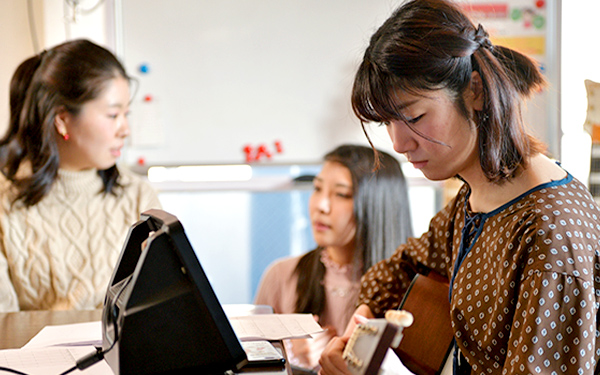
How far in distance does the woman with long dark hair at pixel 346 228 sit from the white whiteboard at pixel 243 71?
69 cm

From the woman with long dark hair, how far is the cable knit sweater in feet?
1.93

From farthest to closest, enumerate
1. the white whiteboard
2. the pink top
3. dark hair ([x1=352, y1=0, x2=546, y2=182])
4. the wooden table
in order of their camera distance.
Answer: the white whiteboard
the pink top
the wooden table
dark hair ([x1=352, y1=0, x2=546, y2=182])

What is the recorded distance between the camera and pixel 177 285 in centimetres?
78

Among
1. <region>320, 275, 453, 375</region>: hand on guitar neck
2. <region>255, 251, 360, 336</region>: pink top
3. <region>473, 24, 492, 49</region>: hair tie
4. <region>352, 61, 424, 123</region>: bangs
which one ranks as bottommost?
<region>255, 251, 360, 336</region>: pink top

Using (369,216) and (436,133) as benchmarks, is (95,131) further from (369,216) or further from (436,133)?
(436,133)

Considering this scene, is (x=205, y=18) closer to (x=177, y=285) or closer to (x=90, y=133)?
(x=90, y=133)

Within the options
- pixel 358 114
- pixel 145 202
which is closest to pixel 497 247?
pixel 358 114

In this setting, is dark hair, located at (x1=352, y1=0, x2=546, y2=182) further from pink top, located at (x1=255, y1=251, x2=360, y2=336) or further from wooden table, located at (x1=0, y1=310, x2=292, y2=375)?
pink top, located at (x1=255, y1=251, x2=360, y2=336)

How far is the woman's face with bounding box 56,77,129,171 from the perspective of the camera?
1.83m

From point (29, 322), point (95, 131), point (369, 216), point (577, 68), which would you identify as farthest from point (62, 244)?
point (577, 68)

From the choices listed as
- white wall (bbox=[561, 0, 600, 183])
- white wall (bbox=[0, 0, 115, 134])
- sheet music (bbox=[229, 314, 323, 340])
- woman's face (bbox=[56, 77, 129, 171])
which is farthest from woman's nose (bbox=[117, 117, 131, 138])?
white wall (bbox=[561, 0, 600, 183])

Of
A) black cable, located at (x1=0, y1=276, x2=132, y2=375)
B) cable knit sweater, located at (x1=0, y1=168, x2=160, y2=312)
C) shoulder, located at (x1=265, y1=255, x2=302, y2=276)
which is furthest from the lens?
shoulder, located at (x1=265, y1=255, x2=302, y2=276)

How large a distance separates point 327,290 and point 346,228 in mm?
210

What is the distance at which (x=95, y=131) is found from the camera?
1835mm
